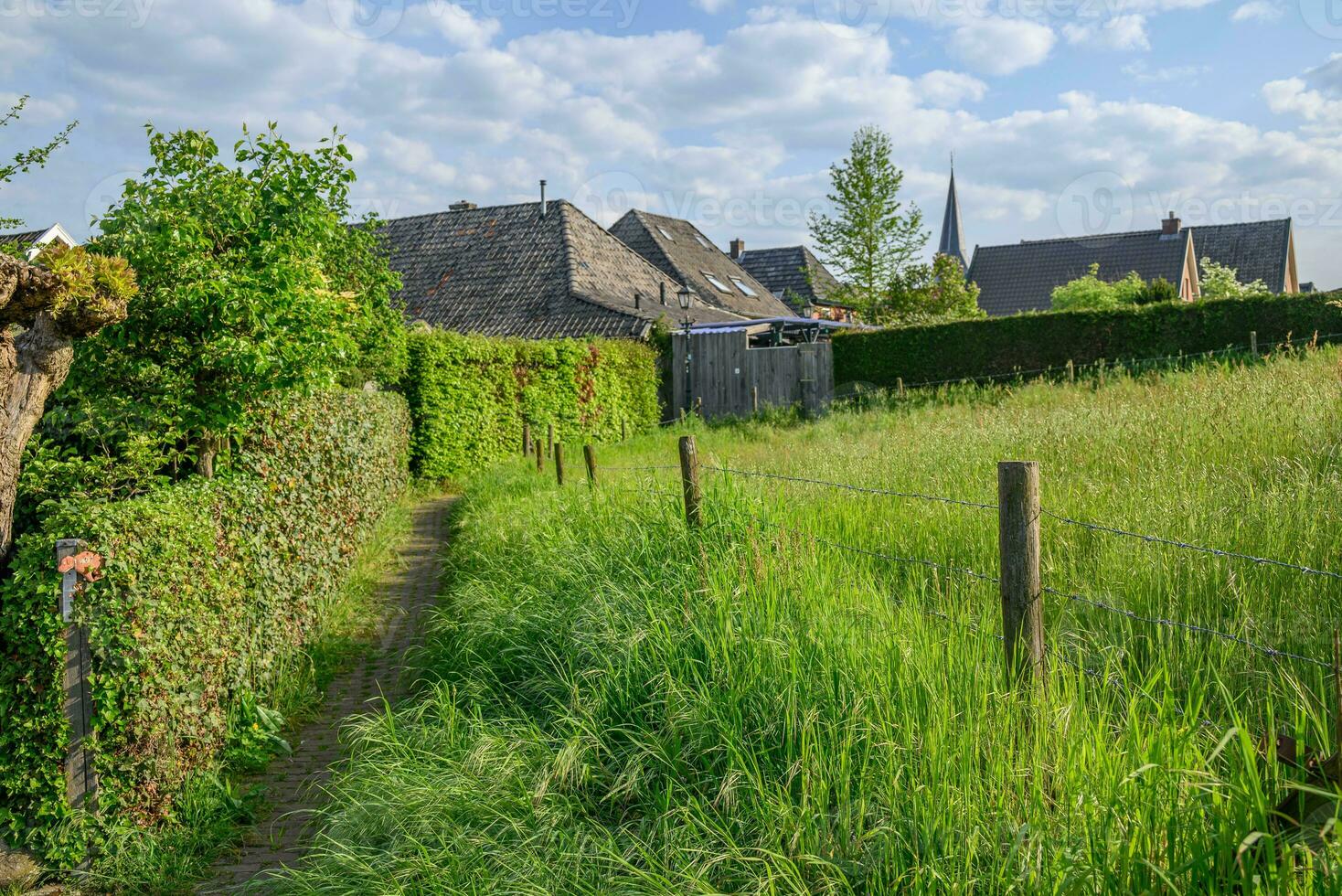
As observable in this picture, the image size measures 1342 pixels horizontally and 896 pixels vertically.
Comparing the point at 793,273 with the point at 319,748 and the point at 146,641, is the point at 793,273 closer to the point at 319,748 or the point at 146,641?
the point at 319,748

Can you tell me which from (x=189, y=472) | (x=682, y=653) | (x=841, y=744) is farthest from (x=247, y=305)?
(x=841, y=744)

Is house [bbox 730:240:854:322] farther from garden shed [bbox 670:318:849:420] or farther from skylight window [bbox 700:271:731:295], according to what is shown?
garden shed [bbox 670:318:849:420]

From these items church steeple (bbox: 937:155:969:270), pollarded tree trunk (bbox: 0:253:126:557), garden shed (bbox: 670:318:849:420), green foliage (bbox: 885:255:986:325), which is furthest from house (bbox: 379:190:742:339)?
church steeple (bbox: 937:155:969:270)

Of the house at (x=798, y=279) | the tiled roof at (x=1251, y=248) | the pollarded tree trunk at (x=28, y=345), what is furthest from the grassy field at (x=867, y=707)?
the tiled roof at (x=1251, y=248)

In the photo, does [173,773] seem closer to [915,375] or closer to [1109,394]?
[1109,394]

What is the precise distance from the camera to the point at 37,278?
174 inches

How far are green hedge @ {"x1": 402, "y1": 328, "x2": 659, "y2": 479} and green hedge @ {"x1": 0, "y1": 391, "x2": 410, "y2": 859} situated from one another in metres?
10.1

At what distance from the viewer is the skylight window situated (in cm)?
3647

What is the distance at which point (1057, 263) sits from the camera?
51688mm

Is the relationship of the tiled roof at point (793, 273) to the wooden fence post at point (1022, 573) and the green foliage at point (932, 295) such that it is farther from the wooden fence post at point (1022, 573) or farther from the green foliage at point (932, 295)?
the wooden fence post at point (1022, 573)

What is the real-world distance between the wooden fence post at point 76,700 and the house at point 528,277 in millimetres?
20795

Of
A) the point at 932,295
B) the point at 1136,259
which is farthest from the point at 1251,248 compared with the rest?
the point at 932,295

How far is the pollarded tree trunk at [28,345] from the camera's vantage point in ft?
14.5

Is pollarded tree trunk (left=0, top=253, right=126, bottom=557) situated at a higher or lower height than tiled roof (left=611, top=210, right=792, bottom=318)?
lower
